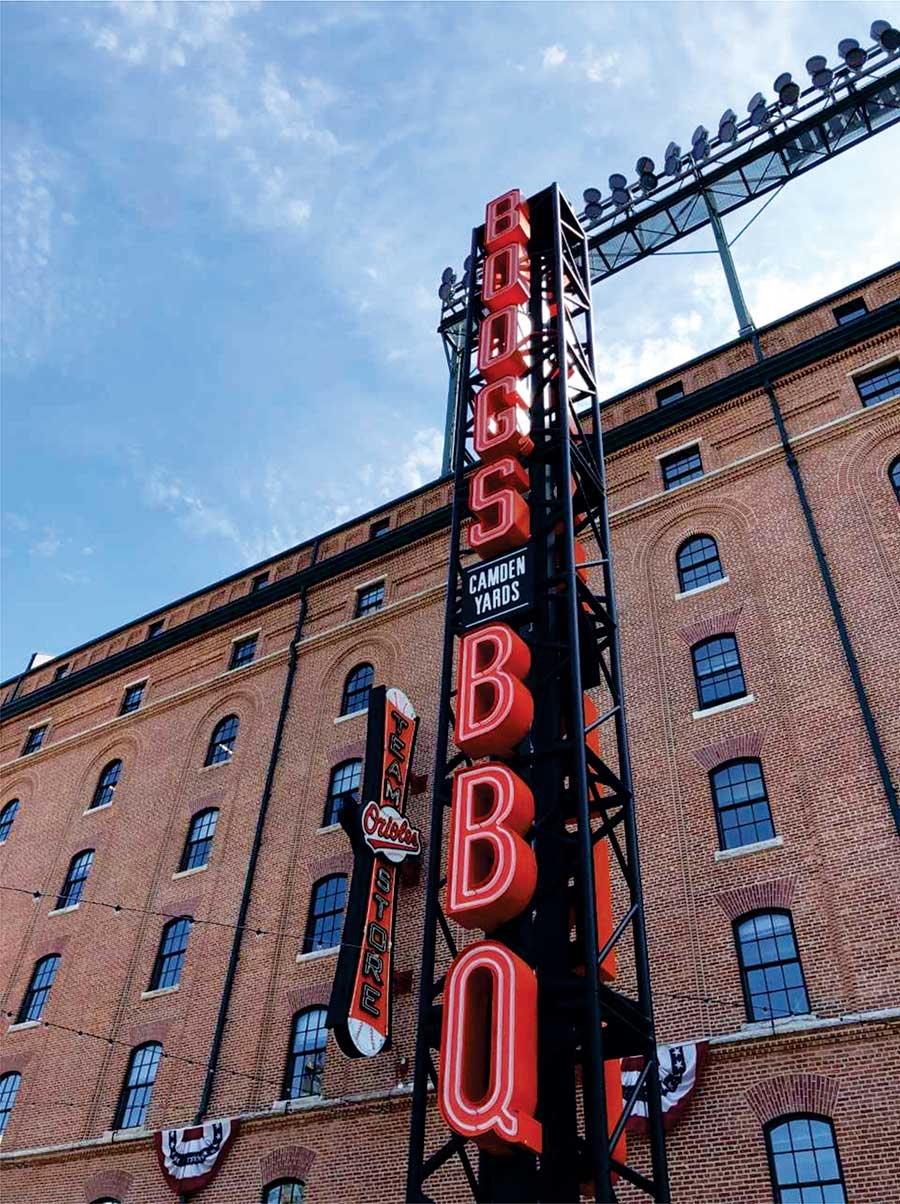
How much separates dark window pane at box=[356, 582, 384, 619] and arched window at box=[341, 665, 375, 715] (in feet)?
6.30

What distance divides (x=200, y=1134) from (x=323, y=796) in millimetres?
7595

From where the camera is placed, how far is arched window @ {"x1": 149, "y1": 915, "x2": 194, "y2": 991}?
23.5 metres

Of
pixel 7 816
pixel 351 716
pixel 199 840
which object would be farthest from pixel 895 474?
pixel 7 816

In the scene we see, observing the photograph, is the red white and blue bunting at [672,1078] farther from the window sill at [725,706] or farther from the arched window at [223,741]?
the arched window at [223,741]

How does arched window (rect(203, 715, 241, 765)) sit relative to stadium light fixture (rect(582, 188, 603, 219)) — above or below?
below

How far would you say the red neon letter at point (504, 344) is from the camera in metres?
18.5

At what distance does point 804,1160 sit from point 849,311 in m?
18.2

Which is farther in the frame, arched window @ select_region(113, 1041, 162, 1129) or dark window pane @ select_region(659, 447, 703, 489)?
dark window pane @ select_region(659, 447, 703, 489)

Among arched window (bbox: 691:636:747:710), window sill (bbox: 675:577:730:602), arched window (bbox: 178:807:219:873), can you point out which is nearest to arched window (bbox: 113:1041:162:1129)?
arched window (bbox: 178:807:219:873)

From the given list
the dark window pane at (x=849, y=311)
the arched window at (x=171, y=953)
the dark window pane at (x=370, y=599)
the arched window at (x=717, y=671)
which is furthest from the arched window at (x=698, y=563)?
the arched window at (x=171, y=953)

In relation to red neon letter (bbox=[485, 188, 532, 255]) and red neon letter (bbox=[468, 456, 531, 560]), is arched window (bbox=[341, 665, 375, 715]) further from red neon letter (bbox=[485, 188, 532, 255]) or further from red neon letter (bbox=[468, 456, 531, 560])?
red neon letter (bbox=[485, 188, 532, 255])

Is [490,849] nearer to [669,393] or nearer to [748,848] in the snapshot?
[748,848]

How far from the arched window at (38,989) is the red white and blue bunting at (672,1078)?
17175 millimetres

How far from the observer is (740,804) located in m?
17.7
